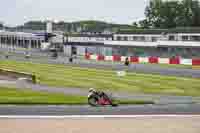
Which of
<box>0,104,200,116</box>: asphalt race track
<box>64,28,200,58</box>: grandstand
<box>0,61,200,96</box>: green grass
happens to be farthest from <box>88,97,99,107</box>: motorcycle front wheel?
<box>64,28,200,58</box>: grandstand

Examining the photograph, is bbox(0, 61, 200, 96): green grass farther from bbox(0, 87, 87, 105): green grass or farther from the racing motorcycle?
the racing motorcycle

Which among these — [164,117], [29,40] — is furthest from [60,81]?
[29,40]

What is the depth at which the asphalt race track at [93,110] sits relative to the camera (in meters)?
17.6

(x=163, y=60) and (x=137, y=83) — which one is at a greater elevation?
(x=137, y=83)

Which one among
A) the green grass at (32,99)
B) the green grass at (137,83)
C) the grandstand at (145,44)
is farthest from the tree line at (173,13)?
the green grass at (32,99)

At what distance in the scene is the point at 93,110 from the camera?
18562 millimetres

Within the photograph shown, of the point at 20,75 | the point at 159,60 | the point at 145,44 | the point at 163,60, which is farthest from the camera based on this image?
the point at 145,44

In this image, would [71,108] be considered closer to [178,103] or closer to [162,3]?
[178,103]

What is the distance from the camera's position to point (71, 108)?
1900 cm

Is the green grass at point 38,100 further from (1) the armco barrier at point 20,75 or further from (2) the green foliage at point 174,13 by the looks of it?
(2) the green foliage at point 174,13

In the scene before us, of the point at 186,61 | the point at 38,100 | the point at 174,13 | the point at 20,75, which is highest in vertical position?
the point at 174,13

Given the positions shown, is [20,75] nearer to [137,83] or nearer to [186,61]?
[137,83]

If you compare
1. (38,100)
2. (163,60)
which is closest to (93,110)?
(38,100)

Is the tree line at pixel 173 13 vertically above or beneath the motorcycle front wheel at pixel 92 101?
above
